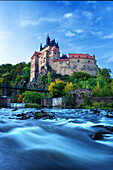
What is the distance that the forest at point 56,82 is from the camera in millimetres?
25916

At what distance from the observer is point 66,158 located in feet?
5.48

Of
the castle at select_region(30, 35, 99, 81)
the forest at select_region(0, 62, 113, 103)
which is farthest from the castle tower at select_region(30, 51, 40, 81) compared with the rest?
the forest at select_region(0, 62, 113, 103)

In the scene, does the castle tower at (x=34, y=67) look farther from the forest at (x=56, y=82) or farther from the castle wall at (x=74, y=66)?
the castle wall at (x=74, y=66)

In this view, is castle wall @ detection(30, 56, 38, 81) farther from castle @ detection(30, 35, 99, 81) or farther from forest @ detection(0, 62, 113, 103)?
forest @ detection(0, 62, 113, 103)

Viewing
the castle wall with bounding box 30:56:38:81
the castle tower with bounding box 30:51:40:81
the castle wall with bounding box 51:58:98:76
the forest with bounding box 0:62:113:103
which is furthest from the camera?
the castle wall with bounding box 30:56:38:81

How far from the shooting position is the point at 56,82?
35.9m

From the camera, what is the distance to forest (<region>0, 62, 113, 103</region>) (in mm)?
25916

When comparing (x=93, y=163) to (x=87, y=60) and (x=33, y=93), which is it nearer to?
(x=33, y=93)

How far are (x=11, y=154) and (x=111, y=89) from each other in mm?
21704

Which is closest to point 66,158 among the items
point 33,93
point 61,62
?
point 33,93

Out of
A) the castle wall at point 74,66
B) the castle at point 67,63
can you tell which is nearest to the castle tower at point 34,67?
the castle at point 67,63

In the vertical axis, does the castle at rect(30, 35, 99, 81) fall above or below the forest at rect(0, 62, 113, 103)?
above

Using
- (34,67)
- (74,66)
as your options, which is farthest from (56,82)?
(34,67)

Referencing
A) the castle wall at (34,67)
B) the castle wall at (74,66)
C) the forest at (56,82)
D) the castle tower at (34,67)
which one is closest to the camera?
the forest at (56,82)
